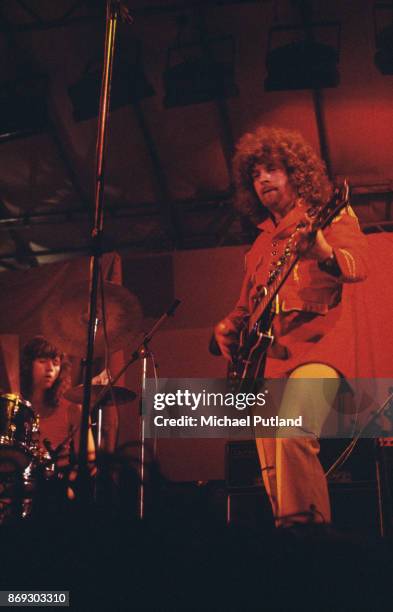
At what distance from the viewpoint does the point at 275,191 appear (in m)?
4.56

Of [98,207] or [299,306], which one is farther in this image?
[299,306]

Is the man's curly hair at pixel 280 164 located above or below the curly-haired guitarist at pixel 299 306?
above

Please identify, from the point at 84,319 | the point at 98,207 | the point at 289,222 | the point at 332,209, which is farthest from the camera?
the point at 84,319

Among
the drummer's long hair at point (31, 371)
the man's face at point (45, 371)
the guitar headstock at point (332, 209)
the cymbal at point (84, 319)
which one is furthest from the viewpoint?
the man's face at point (45, 371)

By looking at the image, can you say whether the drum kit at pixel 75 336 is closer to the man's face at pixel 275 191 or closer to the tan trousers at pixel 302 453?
the man's face at pixel 275 191

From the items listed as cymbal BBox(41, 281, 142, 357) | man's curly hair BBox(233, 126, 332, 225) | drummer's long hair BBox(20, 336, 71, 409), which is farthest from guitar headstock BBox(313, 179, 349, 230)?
drummer's long hair BBox(20, 336, 71, 409)

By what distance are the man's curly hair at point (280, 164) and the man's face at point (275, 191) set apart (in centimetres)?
7

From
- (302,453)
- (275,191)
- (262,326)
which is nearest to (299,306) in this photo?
(262,326)

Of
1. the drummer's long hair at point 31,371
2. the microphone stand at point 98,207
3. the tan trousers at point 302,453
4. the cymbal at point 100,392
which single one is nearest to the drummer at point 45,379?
the drummer's long hair at point 31,371

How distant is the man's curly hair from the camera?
475 centimetres

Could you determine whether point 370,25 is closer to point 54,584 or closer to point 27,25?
point 27,25

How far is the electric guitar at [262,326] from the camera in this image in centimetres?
388

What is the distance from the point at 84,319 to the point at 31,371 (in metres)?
2.21

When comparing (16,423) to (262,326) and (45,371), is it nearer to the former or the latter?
(262,326)
